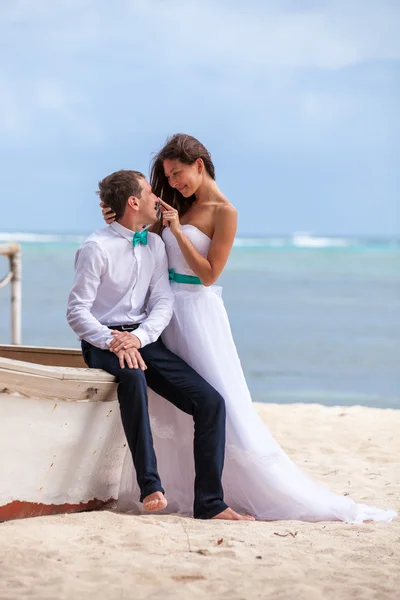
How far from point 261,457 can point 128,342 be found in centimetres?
72

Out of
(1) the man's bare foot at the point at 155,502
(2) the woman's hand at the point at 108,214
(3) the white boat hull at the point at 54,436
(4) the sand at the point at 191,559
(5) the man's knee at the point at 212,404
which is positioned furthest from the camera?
(2) the woman's hand at the point at 108,214

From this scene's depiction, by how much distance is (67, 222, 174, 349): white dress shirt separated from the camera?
132 inches

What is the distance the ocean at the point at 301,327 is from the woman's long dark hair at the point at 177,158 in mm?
4241

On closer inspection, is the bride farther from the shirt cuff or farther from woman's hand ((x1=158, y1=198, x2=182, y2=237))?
the shirt cuff

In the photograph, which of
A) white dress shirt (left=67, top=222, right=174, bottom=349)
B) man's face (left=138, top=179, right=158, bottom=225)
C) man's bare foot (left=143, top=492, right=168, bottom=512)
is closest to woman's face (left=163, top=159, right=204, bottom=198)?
man's face (left=138, top=179, right=158, bottom=225)

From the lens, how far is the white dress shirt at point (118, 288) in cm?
336

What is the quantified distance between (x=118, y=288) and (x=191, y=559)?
1.07 meters

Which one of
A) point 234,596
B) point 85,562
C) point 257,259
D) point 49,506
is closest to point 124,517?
point 49,506

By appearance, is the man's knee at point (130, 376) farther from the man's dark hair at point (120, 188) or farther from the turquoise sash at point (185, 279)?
the man's dark hair at point (120, 188)

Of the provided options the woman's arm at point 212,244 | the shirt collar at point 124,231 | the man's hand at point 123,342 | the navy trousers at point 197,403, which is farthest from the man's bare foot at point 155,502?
the shirt collar at point 124,231

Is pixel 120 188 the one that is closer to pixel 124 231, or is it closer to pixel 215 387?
pixel 124 231

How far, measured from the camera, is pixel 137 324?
3.47 m

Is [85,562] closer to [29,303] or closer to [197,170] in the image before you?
[197,170]

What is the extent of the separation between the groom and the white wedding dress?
86mm
